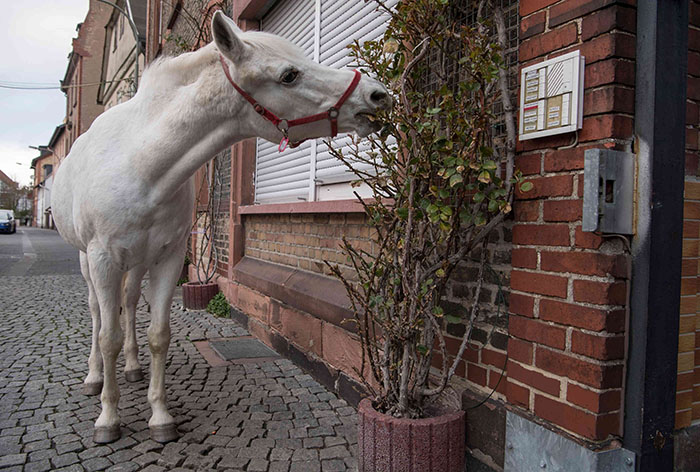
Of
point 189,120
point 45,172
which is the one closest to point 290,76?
point 189,120

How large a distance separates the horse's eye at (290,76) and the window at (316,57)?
5.12 feet

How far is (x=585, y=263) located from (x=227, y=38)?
1.74 meters

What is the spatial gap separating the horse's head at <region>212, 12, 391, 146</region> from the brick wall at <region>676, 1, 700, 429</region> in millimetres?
1178

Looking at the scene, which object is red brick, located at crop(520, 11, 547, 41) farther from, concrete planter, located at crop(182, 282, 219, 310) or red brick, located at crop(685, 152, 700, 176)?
concrete planter, located at crop(182, 282, 219, 310)

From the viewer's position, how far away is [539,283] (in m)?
1.98

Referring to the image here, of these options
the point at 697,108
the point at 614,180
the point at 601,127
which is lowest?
the point at 614,180

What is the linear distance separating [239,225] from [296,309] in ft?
7.57

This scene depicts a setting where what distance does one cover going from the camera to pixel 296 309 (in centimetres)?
435

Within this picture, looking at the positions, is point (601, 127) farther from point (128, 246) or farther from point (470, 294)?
point (128, 246)

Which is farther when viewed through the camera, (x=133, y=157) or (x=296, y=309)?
(x=296, y=309)

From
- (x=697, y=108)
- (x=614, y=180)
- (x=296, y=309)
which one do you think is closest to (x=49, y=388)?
(x=296, y=309)

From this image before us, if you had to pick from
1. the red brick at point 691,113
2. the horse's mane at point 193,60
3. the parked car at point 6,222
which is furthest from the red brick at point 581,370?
the parked car at point 6,222

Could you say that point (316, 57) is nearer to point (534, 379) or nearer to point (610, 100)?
point (610, 100)

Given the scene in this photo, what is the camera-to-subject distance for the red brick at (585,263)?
1.72m
